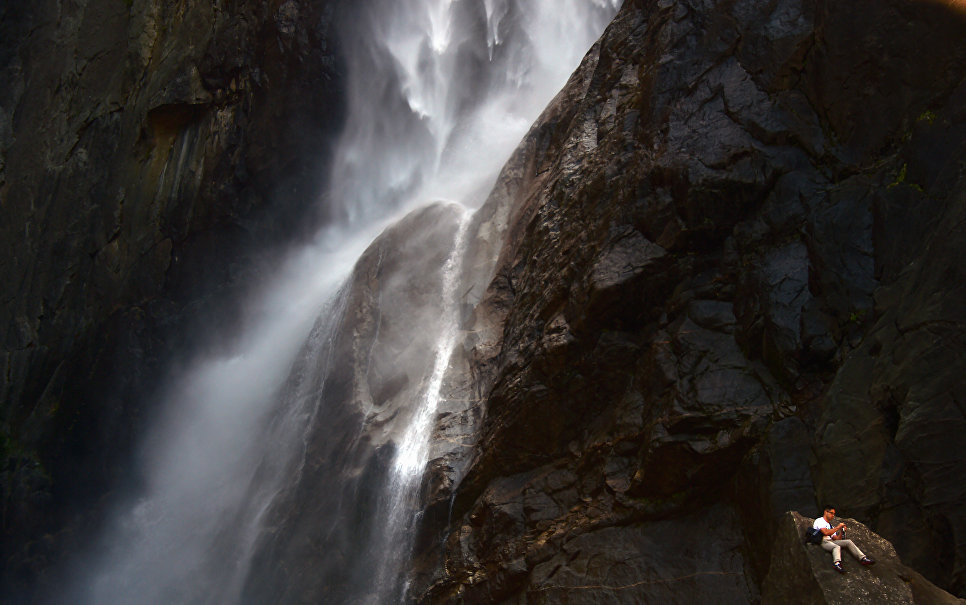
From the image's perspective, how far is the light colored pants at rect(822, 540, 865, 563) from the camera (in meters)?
5.05

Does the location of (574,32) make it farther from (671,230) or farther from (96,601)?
(96,601)

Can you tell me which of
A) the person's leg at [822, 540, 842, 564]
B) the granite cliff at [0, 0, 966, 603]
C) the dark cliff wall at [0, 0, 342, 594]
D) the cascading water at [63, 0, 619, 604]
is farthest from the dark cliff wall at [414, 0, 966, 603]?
the dark cliff wall at [0, 0, 342, 594]

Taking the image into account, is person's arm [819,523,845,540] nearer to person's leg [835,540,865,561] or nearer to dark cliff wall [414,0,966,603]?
person's leg [835,540,865,561]

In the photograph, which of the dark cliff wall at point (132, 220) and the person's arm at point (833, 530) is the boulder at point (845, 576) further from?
the dark cliff wall at point (132, 220)

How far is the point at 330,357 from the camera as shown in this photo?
1543 centimetres

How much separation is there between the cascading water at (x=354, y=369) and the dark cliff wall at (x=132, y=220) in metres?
1.41

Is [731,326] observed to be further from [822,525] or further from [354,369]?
[354,369]

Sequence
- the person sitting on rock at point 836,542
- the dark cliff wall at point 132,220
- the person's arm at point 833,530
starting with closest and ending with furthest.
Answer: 1. the person sitting on rock at point 836,542
2. the person's arm at point 833,530
3. the dark cliff wall at point 132,220

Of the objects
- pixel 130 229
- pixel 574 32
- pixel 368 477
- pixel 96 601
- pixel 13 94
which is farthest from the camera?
pixel 13 94

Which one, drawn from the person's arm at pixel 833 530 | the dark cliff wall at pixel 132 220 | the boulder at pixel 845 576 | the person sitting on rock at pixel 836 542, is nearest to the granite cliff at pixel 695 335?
the boulder at pixel 845 576

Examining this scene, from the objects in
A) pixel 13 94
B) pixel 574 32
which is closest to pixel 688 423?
pixel 574 32

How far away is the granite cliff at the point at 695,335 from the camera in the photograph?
6.18m

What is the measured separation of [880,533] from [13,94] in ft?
94.2

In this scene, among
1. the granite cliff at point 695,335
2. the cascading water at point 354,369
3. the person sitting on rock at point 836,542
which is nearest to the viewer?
the person sitting on rock at point 836,542
